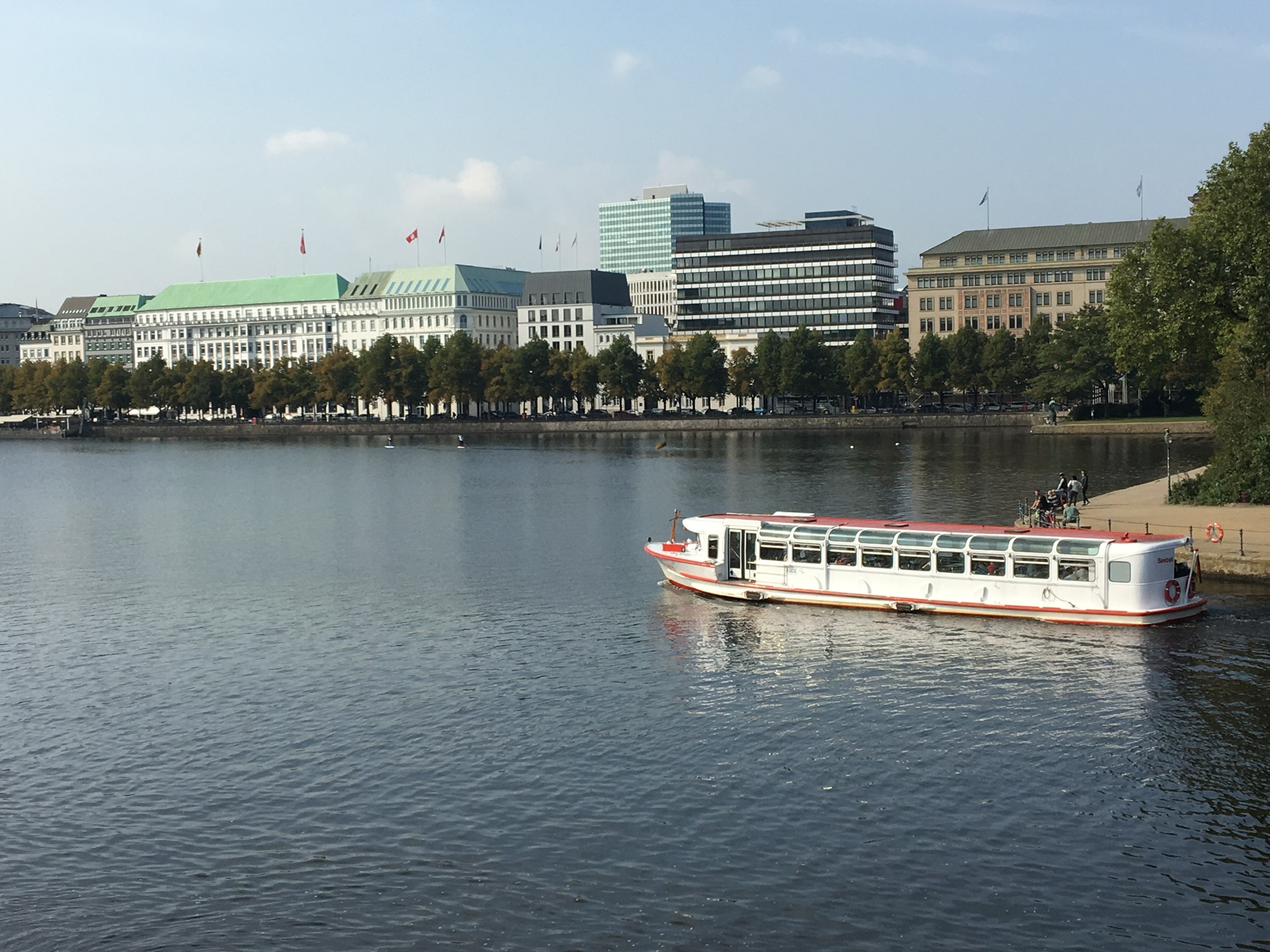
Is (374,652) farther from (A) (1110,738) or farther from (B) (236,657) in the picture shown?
(A) (1110,738)

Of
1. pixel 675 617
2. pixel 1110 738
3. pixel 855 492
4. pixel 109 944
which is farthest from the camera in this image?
pixel 855 492

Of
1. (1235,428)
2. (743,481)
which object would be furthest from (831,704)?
(743,481)

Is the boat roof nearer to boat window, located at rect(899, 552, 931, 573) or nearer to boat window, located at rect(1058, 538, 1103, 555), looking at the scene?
boat window, located at rect(1058, 538, 1103, 555)

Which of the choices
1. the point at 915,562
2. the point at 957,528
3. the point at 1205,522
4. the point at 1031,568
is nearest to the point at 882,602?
the point at 915,562

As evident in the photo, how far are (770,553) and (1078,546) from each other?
1251 cm

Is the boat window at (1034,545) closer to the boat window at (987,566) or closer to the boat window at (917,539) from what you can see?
the boat window at (987,566)

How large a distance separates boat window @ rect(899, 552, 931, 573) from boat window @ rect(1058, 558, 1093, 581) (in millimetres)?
4935

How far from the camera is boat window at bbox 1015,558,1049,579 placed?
168ft

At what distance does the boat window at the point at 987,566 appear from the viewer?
52.1 m

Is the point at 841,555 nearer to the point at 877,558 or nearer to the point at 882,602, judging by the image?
the point at 877,558

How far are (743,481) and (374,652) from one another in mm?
67558

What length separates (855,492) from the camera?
98.8m

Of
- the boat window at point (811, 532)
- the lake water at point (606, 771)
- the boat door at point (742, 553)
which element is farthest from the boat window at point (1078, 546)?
the boat door at point (742, 553)

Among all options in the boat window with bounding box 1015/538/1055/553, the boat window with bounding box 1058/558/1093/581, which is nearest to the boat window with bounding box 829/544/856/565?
the boat window with bounding box 1015/538/1055/553
